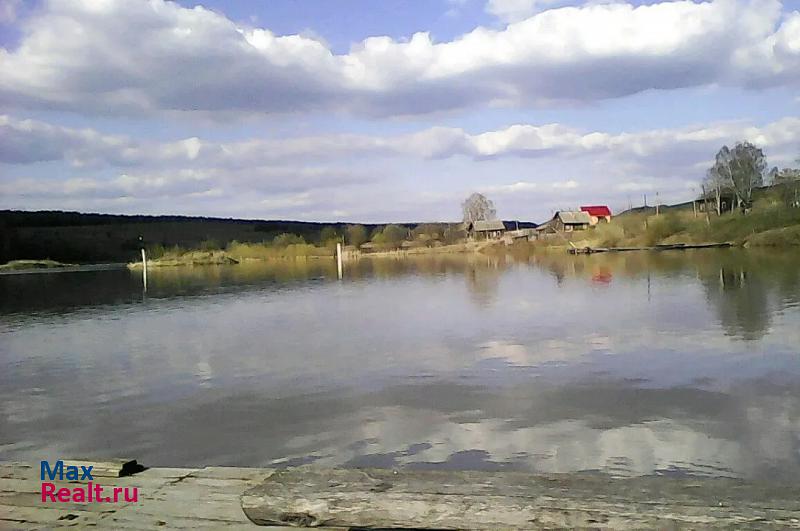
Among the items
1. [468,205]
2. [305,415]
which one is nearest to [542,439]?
[305,415]

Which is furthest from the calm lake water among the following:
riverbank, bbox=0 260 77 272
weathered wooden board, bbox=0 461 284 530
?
riverbank, bbox=0 260 77 272

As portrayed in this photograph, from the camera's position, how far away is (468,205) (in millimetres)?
93938

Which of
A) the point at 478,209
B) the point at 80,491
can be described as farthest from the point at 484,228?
the point at 80,491

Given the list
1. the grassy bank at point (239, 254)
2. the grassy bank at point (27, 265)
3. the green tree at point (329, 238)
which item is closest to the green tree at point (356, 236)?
the green tree at point (329, 238)

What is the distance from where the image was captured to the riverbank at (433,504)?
219cm

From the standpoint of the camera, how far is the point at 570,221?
91000 millimetres

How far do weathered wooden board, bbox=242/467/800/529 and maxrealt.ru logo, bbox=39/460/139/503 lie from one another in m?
0.71

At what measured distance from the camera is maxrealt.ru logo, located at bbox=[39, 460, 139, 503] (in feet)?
9.75

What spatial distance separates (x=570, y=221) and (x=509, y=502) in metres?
91.2

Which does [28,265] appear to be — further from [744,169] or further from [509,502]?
[509,502]

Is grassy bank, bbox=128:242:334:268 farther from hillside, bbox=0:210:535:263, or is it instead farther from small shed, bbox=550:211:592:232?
small shed, bbox=550:211:592:232

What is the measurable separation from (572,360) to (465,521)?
7275 millimetres

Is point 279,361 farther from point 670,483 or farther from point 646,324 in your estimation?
point 670,483

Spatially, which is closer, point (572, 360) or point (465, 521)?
point (465, 521)
